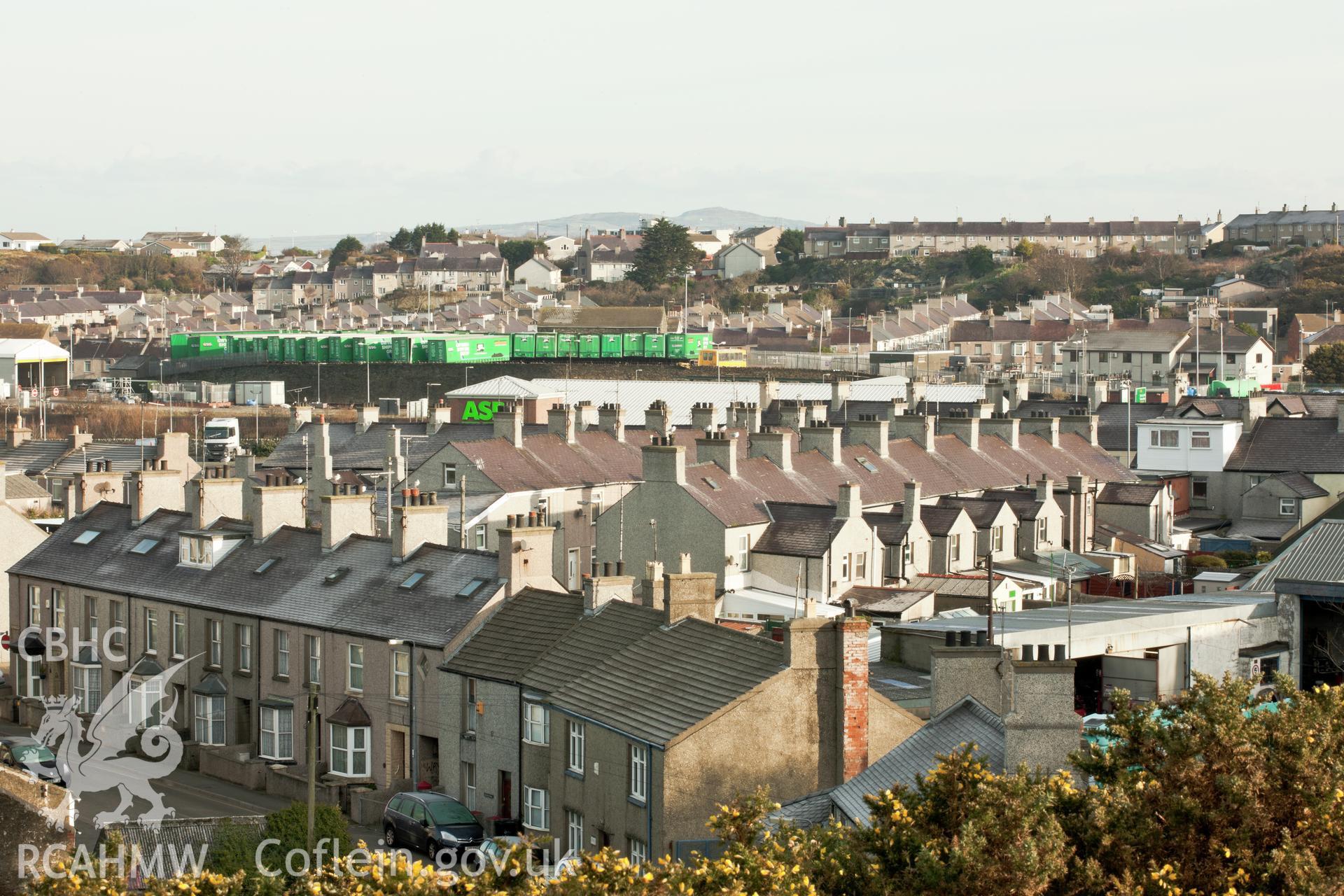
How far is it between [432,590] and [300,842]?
10492mm

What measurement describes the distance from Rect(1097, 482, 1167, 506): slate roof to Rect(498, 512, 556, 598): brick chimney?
95.5 feet

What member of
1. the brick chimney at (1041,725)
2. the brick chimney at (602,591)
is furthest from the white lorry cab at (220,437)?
the brick chimney at (1041,725)

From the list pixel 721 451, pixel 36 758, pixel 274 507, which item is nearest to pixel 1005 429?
pixel 721 451

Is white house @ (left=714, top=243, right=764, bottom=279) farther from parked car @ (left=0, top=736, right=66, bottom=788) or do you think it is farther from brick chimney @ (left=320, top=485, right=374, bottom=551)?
parked car @ (left=0, top=736, right=66, bottom=788)

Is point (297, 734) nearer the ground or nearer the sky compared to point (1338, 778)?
nearer the ground

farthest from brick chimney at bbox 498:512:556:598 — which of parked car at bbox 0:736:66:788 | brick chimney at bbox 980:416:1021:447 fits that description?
brick chimney at bbox 980:416:1021:447

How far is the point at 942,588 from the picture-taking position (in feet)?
150

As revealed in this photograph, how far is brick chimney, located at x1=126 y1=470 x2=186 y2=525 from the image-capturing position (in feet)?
139

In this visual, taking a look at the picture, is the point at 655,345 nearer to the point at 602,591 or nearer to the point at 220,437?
the point at 220,437

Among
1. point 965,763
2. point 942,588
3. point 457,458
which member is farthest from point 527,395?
point 965,763

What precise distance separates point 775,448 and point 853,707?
26.5 m

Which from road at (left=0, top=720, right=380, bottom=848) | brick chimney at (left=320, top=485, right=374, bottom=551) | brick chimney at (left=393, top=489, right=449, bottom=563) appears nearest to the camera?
road at (left=0, top=720, right=380, bottom=848)

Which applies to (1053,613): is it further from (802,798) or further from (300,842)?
(300,842)

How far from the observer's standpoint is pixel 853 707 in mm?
25891
